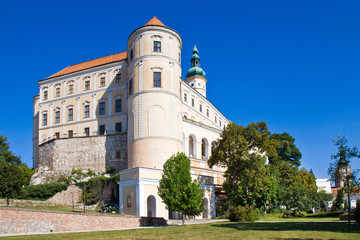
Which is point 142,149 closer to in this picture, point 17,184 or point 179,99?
point 179,99

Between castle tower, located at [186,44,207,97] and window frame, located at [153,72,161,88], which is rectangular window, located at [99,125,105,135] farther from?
castle tower, located at [186,44,207,97]

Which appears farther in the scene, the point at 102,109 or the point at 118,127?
the point at 102,109

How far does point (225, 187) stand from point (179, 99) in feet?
39.0

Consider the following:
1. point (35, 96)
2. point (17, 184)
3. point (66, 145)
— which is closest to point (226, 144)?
point (17, 184)

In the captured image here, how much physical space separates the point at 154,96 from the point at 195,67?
206ft

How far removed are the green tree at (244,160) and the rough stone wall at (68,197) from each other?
17.0m

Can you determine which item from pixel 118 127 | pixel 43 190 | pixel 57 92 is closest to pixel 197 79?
pixel 57 92

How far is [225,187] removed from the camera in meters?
41.0

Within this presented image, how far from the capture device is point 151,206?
119ft

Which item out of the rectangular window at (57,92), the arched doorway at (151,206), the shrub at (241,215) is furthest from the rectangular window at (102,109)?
the shrub at (241,215)

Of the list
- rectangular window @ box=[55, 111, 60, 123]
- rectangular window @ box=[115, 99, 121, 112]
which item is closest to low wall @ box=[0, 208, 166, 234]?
rectangular window @ box=[115, 99, 121, 112]

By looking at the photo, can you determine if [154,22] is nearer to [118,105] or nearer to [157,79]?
[157,79]

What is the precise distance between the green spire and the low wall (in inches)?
3125

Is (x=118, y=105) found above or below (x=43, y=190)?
above
